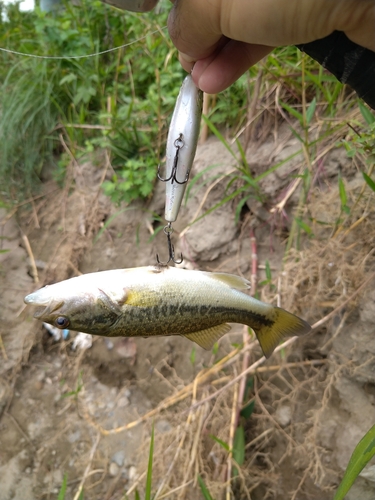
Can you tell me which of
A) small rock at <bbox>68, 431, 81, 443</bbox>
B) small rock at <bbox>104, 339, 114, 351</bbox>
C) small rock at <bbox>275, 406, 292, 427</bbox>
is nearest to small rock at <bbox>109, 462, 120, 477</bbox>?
small rock at <bbox>68, 431, 81, 443</bbox>

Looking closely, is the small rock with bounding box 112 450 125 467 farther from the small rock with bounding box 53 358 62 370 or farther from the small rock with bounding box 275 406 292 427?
the small rock with bounding box 275 406 292 427

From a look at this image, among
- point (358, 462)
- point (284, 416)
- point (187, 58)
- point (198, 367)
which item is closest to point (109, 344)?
point (198, 367)

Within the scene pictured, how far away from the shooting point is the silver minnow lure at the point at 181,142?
115 centimetres

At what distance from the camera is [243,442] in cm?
195

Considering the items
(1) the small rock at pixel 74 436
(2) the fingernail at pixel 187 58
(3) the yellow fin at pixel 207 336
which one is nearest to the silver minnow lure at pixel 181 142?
(2) the fingernail at pixel 187 58

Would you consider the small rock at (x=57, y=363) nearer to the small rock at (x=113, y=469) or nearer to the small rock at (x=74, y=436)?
the small rock at (x=74, y=436)

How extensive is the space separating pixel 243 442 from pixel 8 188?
291cm

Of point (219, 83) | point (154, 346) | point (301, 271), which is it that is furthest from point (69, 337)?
point (219, 83)

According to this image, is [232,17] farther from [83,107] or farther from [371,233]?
[83,107]

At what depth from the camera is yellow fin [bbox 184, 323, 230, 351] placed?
49.8 inches

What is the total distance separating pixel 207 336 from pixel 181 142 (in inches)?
26.5

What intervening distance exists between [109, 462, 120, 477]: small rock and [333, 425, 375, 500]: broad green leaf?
5.15ft

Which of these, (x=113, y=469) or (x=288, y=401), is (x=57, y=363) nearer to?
(x=113, y=469)

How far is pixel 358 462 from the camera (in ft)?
3.67
